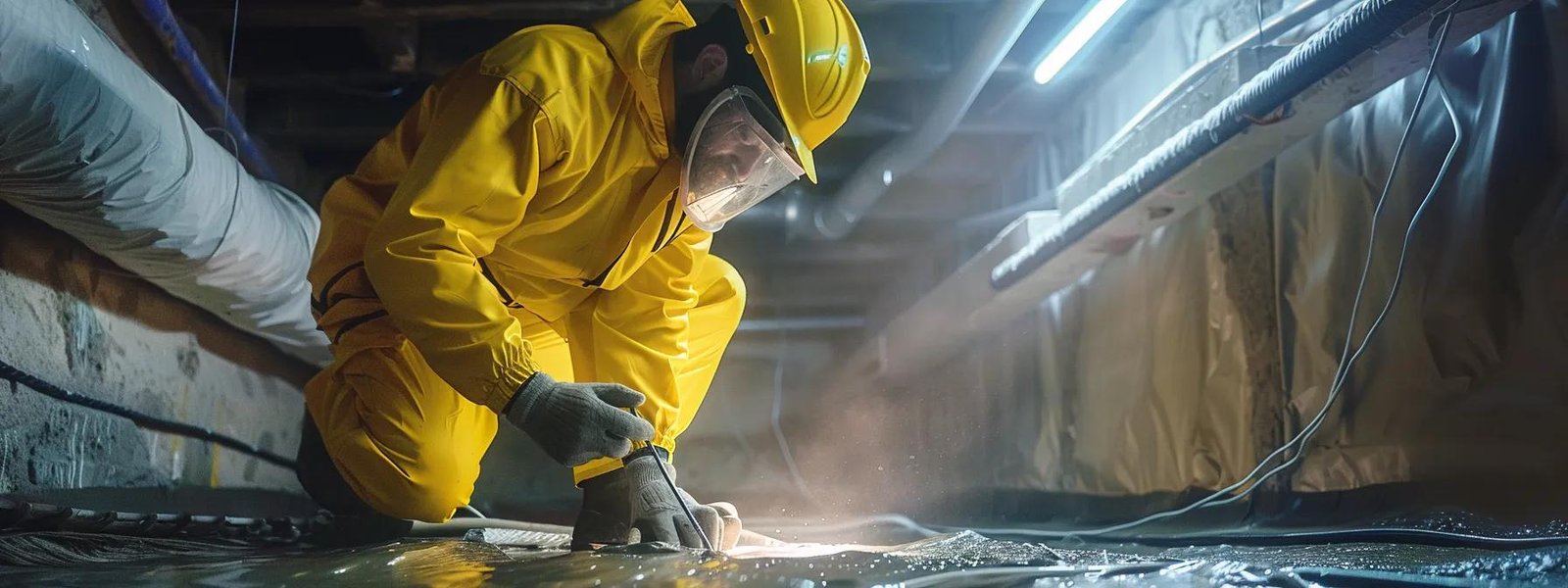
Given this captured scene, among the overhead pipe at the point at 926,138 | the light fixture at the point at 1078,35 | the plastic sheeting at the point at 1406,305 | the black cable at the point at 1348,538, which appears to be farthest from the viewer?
the overhead pipe at the point at 926,138

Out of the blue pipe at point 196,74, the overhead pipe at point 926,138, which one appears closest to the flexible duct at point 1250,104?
the overhead pipe at point 926,138

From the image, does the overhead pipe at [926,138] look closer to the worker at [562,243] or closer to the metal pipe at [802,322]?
the worker at [562,243]

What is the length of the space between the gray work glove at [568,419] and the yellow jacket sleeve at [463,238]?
1.1 inches

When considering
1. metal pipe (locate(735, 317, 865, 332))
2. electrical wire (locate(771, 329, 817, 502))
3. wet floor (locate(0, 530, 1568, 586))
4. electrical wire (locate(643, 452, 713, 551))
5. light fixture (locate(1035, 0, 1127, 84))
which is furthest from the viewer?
electrical wire (locate(771, 329, 817, 502))

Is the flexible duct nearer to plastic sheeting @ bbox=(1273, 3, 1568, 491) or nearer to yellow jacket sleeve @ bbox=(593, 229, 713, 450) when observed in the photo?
plastic sheeting @ bbox=(1273, 3, 1568, 491)

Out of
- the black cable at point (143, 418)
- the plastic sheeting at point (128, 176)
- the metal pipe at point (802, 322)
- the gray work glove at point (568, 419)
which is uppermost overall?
the metal pipe at point (802, 322)

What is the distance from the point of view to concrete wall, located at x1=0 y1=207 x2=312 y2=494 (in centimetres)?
188

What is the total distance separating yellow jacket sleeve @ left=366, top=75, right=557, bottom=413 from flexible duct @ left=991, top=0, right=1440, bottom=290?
1187 millimetres

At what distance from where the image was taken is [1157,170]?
2.21 meters

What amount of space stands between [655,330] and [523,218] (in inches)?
15.7

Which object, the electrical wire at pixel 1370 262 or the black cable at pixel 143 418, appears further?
the black cable at pixel 143 418

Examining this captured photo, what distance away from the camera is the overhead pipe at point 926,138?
91.7 inches

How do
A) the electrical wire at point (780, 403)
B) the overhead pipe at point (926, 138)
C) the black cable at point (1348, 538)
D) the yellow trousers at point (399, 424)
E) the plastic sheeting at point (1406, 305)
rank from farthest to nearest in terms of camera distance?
the electrical wire at point (780, 403) → the overhead pipe at point (926, 138) → the yellow trousers at point (399, 424) → the plastic sheeting at point (1406, 305) → the black cable at point (1348, 538)

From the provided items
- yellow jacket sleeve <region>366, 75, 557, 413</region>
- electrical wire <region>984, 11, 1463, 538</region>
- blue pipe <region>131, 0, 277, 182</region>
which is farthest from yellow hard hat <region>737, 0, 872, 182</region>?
blue pipe <region>131, 0, 277, 182</region>
